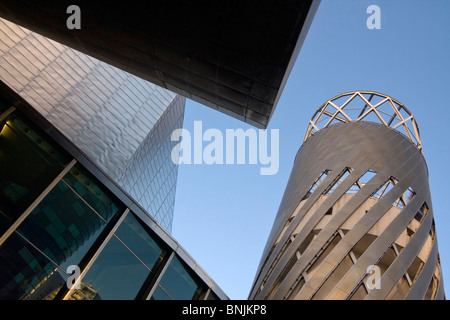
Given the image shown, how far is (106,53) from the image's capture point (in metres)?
11.8

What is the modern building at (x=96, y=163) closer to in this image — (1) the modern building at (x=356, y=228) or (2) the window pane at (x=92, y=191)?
(2) the window pane at (x=92, y=191)

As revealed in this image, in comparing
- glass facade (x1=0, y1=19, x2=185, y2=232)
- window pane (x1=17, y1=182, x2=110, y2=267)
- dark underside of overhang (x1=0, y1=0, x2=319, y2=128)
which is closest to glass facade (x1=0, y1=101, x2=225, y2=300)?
window pane (x1=17, y1=182, x2=110, y2=267)

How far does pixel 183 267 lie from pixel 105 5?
351 inches

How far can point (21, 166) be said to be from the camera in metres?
8.69

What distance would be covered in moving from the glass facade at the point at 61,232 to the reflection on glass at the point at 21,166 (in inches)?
0.8

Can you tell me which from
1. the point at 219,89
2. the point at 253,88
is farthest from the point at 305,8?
the point at 219,89

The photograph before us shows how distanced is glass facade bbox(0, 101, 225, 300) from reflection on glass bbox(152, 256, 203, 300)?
9 cm

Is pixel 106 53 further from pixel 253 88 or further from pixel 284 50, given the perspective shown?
pixel 284 50

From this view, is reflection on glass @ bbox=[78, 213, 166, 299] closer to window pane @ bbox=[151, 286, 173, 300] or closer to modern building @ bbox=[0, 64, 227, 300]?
modern building @ bbox=[0, 64, 227, 300]

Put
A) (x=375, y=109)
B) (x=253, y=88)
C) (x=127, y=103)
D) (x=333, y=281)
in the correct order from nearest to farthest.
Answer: (x=253, y=88)
(x=333, y=281)
(x=375, y=109)
(x=127, y=103)

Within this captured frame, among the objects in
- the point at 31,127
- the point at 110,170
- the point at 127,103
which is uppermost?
the point at 127,103

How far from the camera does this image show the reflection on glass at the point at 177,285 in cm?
1138

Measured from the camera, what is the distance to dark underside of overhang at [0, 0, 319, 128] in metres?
8.87

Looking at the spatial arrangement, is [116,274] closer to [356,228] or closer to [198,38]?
[198,38]
